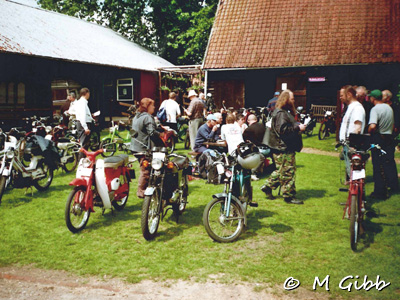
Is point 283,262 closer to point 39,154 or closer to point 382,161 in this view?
point 382,161

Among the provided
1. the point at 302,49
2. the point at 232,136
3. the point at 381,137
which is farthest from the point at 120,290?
the point at 302,49

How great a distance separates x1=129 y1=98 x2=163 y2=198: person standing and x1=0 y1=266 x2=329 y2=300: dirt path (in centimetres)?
234

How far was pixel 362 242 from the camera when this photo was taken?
496 cm

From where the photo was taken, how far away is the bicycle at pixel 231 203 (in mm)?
4902

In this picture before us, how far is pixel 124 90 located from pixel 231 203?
19550 millimetres

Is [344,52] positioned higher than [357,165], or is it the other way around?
[344,52]

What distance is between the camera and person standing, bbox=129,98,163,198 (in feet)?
20.3

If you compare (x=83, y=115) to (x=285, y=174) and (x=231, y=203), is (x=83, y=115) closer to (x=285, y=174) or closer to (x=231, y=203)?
(x=285, y=174)

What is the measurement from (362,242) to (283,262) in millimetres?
1309

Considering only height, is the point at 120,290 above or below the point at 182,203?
below

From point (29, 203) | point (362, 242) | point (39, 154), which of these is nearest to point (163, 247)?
point (362, 242)

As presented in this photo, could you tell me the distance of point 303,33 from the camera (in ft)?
59.7

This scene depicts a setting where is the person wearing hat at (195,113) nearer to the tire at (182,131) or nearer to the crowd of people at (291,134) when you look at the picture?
the tire at (182,131)

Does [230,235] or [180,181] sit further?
[180,181]
